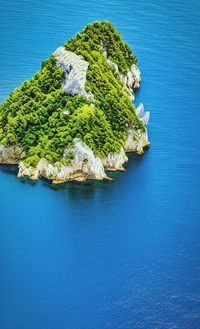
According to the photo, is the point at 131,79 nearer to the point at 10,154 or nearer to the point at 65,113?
the point at 65,113

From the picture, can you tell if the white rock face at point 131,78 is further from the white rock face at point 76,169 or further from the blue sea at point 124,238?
the white rock face at point 76,169

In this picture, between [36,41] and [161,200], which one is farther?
[36,41]

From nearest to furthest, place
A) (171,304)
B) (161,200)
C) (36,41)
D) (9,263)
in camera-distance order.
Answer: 1. (171,304)
2. (9,263)
3. (161,200)
4. (36,41)

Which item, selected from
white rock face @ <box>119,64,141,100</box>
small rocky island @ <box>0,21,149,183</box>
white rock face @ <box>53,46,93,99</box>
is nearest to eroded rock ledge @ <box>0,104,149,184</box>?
small rocky island @ <box>0,21,149,183</box>

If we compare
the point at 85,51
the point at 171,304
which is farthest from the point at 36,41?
the point at 171,304

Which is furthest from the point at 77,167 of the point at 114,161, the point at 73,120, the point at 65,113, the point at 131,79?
the point at 131,79

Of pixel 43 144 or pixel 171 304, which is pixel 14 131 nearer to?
pixel 43 144

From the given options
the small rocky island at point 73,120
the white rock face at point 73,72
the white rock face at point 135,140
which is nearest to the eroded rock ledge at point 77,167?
the small rocky island at point 73,120

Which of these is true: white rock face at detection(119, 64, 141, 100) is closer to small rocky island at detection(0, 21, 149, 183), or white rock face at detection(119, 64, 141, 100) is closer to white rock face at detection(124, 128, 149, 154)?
small rocky island at detection(0, 21, 149, 183)
